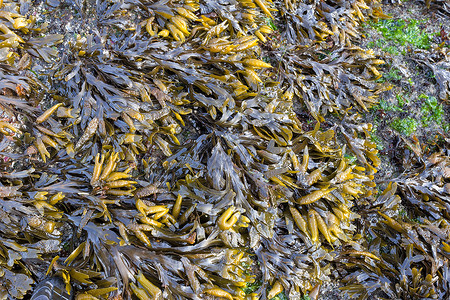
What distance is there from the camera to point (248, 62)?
2.14m

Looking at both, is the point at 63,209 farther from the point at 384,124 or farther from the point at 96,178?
the point at 384,124

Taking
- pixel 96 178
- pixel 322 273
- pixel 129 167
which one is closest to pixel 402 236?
pixel 322 273

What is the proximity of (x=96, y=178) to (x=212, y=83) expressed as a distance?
3.24 feet

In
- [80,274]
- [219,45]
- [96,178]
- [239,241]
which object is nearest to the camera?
[80,274]

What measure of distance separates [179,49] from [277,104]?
0.82 metres

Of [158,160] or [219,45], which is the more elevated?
[219,45]

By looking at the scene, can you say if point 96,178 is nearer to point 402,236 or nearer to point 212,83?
point 212,83

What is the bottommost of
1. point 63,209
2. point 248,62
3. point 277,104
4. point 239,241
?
point 239,241

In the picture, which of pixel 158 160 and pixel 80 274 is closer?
pixel 80 274

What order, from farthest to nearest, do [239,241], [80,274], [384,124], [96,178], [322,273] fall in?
[384,124] → [322,273] → [239,241] → [96,178] → [80,274]

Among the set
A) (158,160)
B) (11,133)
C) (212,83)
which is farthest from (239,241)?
(11,133)

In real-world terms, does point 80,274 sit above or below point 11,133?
below

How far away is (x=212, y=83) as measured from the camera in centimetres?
204

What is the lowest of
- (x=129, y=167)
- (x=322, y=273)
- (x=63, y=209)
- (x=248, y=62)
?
(x=322, y=273)
